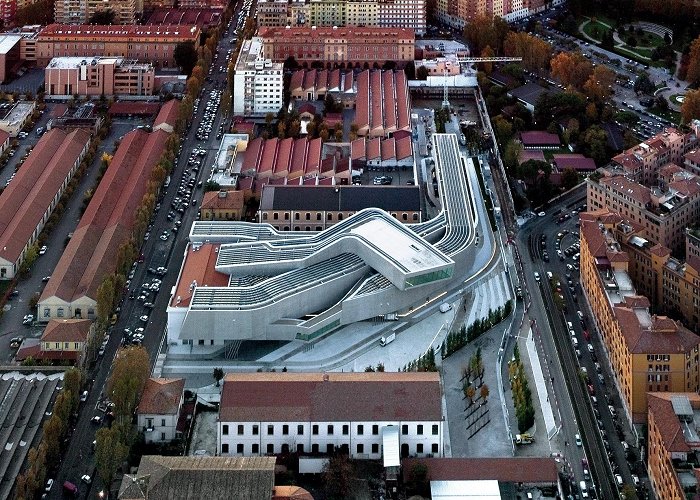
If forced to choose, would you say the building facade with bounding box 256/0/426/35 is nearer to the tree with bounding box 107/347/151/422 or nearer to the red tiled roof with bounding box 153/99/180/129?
the red tiled roof with bounding box 153/99/180/129

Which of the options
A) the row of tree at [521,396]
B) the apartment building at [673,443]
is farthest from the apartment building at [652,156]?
the apartment building at [673,443]

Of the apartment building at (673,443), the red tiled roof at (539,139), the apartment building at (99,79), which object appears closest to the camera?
the apartment building at (673,443)

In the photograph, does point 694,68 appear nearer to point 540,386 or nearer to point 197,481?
point 540,386

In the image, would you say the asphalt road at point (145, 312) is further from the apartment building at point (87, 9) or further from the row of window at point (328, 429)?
the apartment building at point (87, 9)

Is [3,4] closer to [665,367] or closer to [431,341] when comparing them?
[431,341]

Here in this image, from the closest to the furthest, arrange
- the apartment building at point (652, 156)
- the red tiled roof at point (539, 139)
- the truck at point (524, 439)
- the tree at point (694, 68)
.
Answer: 1. the truck at point (524, 439)
2. the apartment building at point (652, 156)
3. the red tiled roof at point (539, 139)
4. the tree at point (694, 68)

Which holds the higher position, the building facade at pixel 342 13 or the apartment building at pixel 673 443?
the building facade at pixel 342 13

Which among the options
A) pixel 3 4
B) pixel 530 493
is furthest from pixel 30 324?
pixel 3 4
